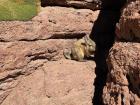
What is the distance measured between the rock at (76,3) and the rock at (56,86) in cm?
180

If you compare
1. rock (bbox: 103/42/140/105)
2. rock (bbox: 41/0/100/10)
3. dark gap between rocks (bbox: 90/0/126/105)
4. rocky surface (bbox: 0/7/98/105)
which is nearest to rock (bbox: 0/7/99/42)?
rocky surface (bbox: 0/7/98/105)

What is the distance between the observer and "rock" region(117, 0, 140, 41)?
367 inches

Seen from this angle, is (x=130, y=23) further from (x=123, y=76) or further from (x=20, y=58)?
(x=20, y=58)

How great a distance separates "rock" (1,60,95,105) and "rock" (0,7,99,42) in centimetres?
93

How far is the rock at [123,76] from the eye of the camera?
29.7ft

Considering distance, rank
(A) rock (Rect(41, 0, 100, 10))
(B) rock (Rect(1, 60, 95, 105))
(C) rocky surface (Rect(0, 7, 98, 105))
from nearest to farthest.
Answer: (C) rocky surface (Rect(0, 7, 98, 105)), (B) rock (Rect(1, 60, 95, 105)), (A) rock (Rect(41, 0, 100, 10))

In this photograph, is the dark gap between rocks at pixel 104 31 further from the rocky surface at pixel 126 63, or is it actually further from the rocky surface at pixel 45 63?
the rocky surface at pixel 126 63

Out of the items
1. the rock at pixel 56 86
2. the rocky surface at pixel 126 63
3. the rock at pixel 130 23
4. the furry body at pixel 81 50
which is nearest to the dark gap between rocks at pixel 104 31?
the furry body at pixel 81 50

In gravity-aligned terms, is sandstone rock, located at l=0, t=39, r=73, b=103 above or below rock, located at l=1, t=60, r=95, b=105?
above

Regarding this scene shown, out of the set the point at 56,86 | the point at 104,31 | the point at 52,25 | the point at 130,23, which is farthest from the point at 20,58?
the point at 104,31

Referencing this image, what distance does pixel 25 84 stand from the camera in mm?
10203

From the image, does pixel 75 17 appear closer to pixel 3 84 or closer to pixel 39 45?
pixel 39 45

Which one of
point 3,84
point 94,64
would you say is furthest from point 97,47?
point 3,84

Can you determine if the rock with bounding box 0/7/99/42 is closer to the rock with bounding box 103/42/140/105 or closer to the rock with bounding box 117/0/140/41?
the rock with bounding box 117/0/140/41
